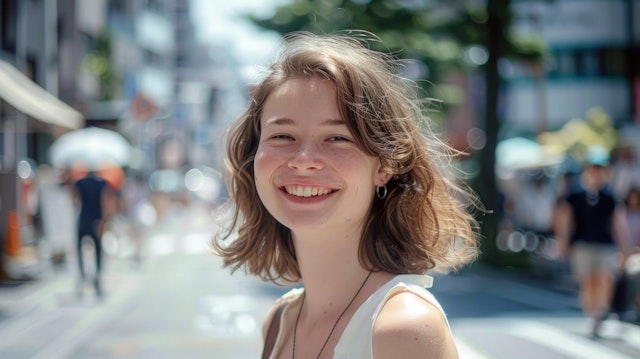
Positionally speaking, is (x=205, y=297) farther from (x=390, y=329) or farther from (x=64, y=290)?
(x=390, y=329)

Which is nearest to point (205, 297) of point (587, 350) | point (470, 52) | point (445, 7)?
point (587, 350)

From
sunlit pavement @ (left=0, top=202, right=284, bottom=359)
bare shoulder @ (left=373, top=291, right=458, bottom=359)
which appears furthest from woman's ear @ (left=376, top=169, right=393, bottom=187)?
sunlit pavement @ (left=0, top=202, right=284, bottom=359)

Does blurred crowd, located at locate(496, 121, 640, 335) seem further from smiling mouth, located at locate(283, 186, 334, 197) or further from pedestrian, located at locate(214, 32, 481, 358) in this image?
smiling mouth, located at locate(283, 186, 334, 197)

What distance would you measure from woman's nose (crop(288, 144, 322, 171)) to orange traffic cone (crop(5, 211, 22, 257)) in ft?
44.6

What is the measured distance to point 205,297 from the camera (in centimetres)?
1293

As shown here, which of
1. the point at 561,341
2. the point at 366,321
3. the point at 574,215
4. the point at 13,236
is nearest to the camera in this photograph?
the point at 366,321

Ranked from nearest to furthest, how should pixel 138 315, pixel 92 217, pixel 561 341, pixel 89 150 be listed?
pixel 561 341, pixel 138 315, pixel 92 217, pixel 89 150

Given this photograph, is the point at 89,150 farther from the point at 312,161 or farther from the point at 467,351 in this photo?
the point at 312,161

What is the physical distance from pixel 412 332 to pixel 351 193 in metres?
0.41

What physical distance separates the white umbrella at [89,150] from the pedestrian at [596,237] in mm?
10327

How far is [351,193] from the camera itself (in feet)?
6.33

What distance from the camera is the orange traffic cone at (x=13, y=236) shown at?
14671 millimetres

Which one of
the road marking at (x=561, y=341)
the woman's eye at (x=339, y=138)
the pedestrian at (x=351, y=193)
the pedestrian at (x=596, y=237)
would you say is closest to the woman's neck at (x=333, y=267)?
the pedestrian at (x=351, y=193)

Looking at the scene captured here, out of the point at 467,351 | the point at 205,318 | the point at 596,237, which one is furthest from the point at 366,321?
the point at 205,318
